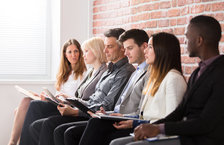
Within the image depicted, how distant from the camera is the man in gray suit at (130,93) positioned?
9.99 ft

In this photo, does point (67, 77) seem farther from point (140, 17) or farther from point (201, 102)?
point (201, 102)

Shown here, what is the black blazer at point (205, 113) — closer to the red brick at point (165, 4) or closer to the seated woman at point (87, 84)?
the red brick at point (165, 4)

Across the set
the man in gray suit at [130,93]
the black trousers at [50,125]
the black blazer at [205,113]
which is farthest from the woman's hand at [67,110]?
the black blazer at [205,113]

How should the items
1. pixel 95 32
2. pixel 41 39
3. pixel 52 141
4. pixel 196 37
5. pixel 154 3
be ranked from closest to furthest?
pixel 196 37
pixel 52 141
pixel 154 3
pixel 95 32
pixel 41 39

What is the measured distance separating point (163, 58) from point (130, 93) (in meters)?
0.60

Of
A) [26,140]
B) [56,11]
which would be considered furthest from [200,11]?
[56,11]

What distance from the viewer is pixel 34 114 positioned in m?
4.41

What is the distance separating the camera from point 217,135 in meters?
2.41

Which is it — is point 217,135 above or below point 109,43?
below

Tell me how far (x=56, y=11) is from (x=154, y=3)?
204 centimetres

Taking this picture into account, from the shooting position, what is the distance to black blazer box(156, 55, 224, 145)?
2.35 m

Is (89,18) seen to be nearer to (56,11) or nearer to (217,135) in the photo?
(56,11)

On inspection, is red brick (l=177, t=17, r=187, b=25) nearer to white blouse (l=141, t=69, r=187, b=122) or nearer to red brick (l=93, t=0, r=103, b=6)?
white blouse (l=141, t=69, r=187, b=122)

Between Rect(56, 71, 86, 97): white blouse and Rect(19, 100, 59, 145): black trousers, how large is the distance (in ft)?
1.09
